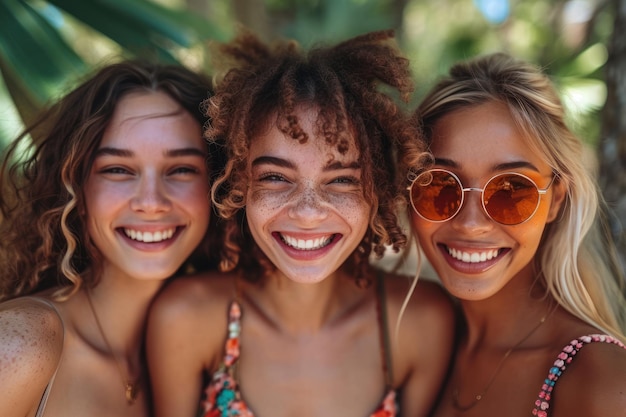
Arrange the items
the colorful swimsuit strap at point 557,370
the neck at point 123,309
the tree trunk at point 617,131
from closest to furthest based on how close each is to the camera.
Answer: the colorful swimsuit strap at point 557,370
the neck at point 123,309
the tree trunk at point 617,131

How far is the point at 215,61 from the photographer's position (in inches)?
118

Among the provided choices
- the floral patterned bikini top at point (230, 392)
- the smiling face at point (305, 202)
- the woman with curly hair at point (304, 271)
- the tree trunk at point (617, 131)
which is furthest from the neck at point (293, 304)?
the tree trunk at point (617, 131)

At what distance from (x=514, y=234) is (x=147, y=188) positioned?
1.43 meters

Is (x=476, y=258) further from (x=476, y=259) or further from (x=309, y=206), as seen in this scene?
(x=309, y=206)

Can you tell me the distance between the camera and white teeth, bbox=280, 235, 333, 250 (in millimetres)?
2414

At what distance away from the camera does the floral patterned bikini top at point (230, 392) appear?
8.50ft

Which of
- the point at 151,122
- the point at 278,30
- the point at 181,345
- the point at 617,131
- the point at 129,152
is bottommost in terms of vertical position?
the point at 181,345

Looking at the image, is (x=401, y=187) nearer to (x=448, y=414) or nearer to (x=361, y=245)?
(x=361, y=245)

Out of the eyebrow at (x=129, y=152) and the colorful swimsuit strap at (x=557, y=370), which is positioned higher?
the eyebrow at (x=129, y=152)

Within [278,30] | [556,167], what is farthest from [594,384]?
[278,30]

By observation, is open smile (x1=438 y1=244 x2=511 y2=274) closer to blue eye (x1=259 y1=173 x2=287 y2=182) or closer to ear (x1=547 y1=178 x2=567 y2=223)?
ear (x1=547 y1=178 x2=567 y2=223)

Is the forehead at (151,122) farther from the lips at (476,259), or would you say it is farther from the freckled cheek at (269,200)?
the lips at (476,259)

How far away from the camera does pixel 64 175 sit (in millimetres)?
2533

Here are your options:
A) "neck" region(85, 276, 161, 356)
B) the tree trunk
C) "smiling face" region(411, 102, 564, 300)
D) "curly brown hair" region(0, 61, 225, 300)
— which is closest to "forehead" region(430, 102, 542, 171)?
"smiling face" region(411, 102, 564, 300)
